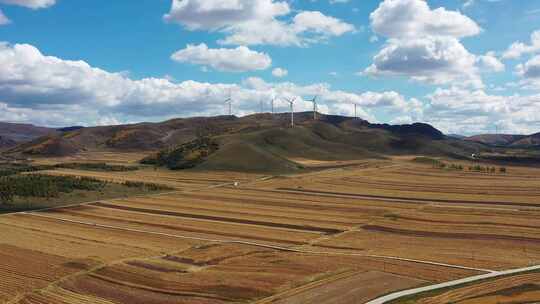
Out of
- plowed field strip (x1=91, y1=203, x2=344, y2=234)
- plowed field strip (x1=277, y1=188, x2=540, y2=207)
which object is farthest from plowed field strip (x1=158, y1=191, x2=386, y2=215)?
plowed field strip (x1=91, y1=203, x2=344, y2=234)

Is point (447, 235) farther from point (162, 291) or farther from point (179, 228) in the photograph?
point (162, 291)

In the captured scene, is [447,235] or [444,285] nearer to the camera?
[444,285]

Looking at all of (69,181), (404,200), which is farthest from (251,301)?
(69,181)

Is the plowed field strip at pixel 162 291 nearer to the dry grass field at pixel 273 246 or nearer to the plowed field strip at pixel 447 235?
the dry grass field at pixel 273 246

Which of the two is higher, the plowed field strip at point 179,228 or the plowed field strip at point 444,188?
the plowed field strip at point 444,188

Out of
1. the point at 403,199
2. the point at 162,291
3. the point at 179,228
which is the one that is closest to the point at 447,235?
the point at 403,199

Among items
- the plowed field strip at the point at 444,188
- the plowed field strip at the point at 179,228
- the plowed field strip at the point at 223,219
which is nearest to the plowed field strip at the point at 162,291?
the plowed field strip at the point at 179,228

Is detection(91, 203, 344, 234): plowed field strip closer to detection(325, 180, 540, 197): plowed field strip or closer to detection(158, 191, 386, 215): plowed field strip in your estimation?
detection(158, 191, 386, 215): plowed field strip

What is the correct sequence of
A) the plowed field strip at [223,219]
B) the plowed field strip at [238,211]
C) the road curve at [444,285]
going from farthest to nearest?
the plowed field strip at [238,211]
the plowed field strip at [223,219]
the road curve at [444,285]

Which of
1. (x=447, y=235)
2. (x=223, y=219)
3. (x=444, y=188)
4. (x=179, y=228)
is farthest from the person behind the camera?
(x=444, y=188)
